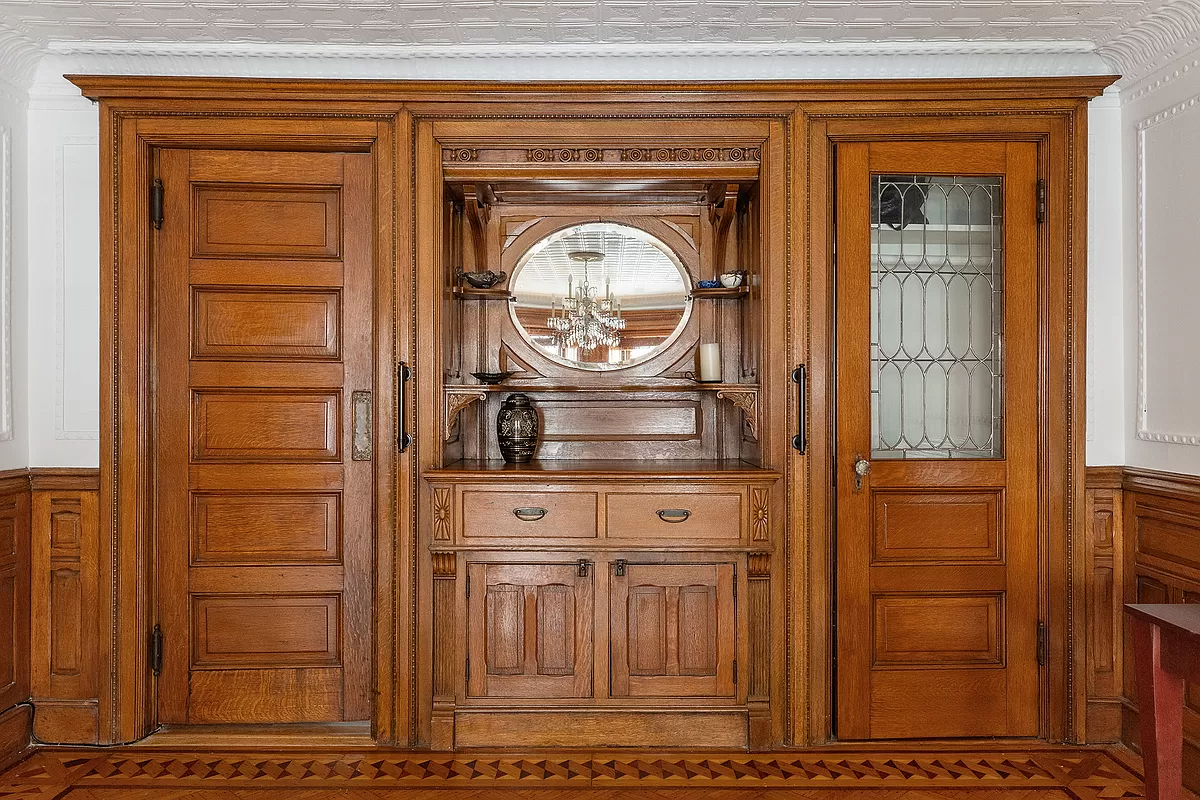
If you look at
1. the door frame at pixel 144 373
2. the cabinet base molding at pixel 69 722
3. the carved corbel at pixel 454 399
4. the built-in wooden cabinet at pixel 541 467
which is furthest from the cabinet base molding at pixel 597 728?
the cabinet base molding at pixel 69 722

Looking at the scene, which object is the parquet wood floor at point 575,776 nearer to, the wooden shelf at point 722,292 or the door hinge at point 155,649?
the door hinge at point 155,649

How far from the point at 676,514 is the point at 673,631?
439 mm

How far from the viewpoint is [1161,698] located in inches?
92.5

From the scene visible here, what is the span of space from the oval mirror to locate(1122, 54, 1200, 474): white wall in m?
1.70

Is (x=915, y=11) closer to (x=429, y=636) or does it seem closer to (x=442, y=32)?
(x=442, y=32)

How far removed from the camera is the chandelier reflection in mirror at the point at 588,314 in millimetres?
3611

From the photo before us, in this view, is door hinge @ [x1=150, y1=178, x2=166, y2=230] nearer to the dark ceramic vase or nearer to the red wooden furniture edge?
the dark ceramic vase

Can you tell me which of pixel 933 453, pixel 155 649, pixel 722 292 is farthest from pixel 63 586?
pixel 933 453

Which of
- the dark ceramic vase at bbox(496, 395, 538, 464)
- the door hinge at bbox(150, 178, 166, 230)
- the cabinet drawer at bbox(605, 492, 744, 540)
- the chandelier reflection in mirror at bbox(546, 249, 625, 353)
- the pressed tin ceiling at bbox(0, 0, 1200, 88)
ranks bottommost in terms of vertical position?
the cabinet drawer at bbox(605, 492, 744, 540)

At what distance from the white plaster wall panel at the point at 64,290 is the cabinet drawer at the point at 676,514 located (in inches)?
79.1

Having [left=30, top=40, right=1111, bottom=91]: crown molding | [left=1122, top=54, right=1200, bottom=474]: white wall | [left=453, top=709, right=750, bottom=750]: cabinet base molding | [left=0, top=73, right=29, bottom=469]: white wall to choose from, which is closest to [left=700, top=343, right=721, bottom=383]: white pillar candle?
[left=30, top=40, right=1111, bottom=91]: crown molding

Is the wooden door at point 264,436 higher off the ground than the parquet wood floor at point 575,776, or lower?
higher

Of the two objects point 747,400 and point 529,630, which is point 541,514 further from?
point 747,400

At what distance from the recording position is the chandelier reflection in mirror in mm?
3611
